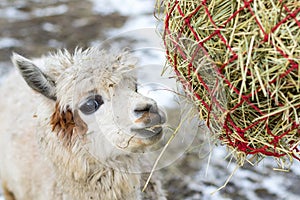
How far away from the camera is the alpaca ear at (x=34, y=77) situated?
2.56 m

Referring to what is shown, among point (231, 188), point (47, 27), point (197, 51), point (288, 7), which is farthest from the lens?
point (47, 27)

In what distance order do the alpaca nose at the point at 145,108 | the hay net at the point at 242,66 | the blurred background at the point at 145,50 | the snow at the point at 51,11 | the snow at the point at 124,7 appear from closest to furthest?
1. the hay net at the point at 242,66
2. the alpaca nose at the point at 145,108
3. the blurred background at the point at 145,50
4. the snow at the point at 124,7
5. the snow at the point at 51,11

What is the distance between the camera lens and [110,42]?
2504mm

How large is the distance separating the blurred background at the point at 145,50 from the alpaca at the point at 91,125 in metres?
0.11

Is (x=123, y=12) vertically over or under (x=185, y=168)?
over

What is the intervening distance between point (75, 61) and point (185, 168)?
6.51 feet

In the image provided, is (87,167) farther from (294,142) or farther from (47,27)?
(47,27)

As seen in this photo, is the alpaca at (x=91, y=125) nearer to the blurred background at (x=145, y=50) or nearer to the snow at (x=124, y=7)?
the blurred background at (x=145, y=50)

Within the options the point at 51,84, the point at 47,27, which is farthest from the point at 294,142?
the point at 47,27

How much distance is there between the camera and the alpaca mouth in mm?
2326

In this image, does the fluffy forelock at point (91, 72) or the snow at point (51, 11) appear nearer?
the fluffy forelock at point (91, 72)

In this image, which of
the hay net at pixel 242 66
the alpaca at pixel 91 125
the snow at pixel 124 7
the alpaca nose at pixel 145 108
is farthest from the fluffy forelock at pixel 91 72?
the snow at pixel 124 7

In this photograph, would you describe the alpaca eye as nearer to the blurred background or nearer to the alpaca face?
the alpaca face

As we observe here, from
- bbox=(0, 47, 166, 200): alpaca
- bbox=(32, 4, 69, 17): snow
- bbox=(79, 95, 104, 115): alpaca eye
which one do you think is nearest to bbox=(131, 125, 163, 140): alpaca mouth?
bbox=(0, 47, 166, 200): alpaca
